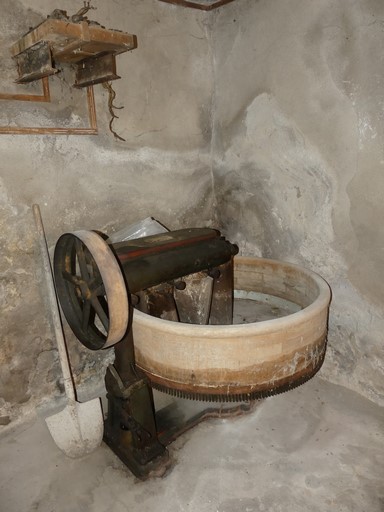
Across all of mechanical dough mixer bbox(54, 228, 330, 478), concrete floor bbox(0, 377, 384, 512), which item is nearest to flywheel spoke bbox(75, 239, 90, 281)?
mechanical dough mixer bbox(54, 228, 330, 478)

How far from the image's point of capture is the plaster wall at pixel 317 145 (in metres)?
2.60

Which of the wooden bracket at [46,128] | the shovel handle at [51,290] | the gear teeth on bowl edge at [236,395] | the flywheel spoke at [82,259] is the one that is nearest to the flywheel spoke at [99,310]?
the flywheel spoke at [82,259]

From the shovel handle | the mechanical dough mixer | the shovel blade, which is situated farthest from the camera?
the shovel handle

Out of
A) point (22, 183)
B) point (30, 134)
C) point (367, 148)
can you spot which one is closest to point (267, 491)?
point (367, 148)

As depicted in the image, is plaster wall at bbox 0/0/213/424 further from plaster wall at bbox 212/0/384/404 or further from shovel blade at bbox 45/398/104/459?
shovel blade at bbox 45/398/104/459

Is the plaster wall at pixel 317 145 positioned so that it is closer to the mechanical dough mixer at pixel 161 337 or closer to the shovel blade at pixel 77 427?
the mechanical dough mixer at pixel 161 337

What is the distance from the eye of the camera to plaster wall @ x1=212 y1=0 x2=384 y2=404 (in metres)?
2.60

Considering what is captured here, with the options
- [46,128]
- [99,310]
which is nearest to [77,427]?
[99,310]

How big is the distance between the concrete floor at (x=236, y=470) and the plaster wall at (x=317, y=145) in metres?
0.59

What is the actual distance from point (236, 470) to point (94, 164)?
2.50 metres

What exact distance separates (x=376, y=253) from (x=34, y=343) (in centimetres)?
277

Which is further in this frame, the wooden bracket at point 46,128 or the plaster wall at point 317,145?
the plaster wall at point 317,145

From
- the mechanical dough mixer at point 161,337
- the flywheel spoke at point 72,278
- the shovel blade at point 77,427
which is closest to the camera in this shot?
the mechanical dough mixer at point 161,337

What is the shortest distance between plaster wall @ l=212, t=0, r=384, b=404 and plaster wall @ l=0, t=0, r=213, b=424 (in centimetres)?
41
